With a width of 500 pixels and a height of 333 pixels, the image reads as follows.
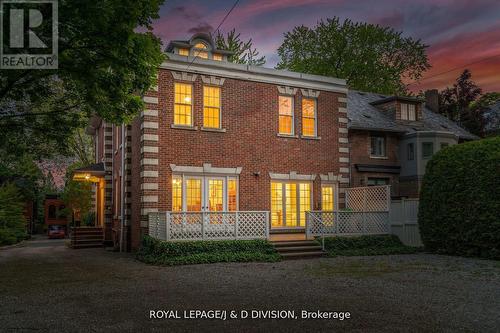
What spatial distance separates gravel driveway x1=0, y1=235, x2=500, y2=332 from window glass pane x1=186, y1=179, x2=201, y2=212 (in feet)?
12.5

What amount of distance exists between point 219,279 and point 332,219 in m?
8.36

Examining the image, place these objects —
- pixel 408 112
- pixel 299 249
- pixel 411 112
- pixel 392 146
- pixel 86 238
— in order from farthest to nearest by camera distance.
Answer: pixel 411 112
pixel 408 112
pixel 392 146
pixel 86 238
pixel 299 249

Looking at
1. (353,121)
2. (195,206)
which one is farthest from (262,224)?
(353,121)

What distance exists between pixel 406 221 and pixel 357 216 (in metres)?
2.43

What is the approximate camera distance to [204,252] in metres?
16.4

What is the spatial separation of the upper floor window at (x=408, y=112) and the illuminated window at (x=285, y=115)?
38.2 ft

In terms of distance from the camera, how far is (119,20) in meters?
10.9

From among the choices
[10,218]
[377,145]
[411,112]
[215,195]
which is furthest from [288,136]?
[10,218]

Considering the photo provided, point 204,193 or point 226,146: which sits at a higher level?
point 226,146

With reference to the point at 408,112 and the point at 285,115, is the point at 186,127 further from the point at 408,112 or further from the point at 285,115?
the point at 408,112

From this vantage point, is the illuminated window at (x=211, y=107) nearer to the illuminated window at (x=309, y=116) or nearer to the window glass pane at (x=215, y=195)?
the window glass pane at (x=215, y=195)

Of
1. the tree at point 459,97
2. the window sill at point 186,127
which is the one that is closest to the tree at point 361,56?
the tree at point 459,97

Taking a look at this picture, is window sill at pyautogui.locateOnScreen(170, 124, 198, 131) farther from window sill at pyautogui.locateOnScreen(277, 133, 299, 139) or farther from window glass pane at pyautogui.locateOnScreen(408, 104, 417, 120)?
window glass pane at pyautogui.locateOnScreen(408, 104, 417, 120)

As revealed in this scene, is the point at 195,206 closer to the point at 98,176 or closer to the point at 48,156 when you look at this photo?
the point at 48,156
